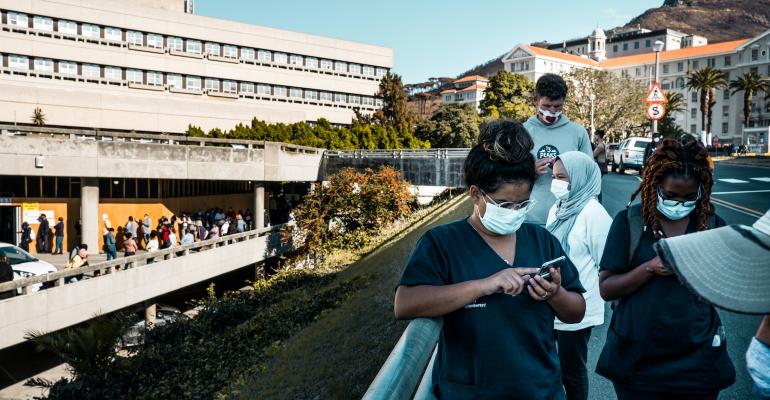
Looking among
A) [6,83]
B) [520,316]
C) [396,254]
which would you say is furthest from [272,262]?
[520,316]

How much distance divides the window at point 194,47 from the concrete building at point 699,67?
143 feet

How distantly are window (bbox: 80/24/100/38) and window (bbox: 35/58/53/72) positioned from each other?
3.59m

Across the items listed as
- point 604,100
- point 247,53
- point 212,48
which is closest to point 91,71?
point 212,48

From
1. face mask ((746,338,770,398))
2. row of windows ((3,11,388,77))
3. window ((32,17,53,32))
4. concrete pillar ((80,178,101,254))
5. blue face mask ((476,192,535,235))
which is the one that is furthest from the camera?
row of windows ((3,11,388,77))

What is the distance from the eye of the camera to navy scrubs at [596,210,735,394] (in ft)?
10.6

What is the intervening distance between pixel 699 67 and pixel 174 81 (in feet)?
294

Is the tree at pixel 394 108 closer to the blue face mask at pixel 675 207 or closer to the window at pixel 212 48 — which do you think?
the window at pixel 212 48

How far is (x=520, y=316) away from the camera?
271 centimetres

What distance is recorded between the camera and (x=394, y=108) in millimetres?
62438

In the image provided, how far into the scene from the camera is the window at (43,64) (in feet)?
164

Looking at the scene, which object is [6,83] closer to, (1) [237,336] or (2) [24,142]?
(2) [24,142]

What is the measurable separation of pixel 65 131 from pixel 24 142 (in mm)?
1695

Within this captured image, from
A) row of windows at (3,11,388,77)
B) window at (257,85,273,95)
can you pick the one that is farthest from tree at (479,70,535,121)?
window at (257,85,273,95)

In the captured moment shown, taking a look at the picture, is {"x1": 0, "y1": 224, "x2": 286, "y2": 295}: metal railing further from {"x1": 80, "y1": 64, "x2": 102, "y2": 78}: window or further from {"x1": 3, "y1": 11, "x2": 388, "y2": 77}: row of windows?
{"x1": 3, "y1": 11, "x2": 388, "y2": 77}: row of windows
